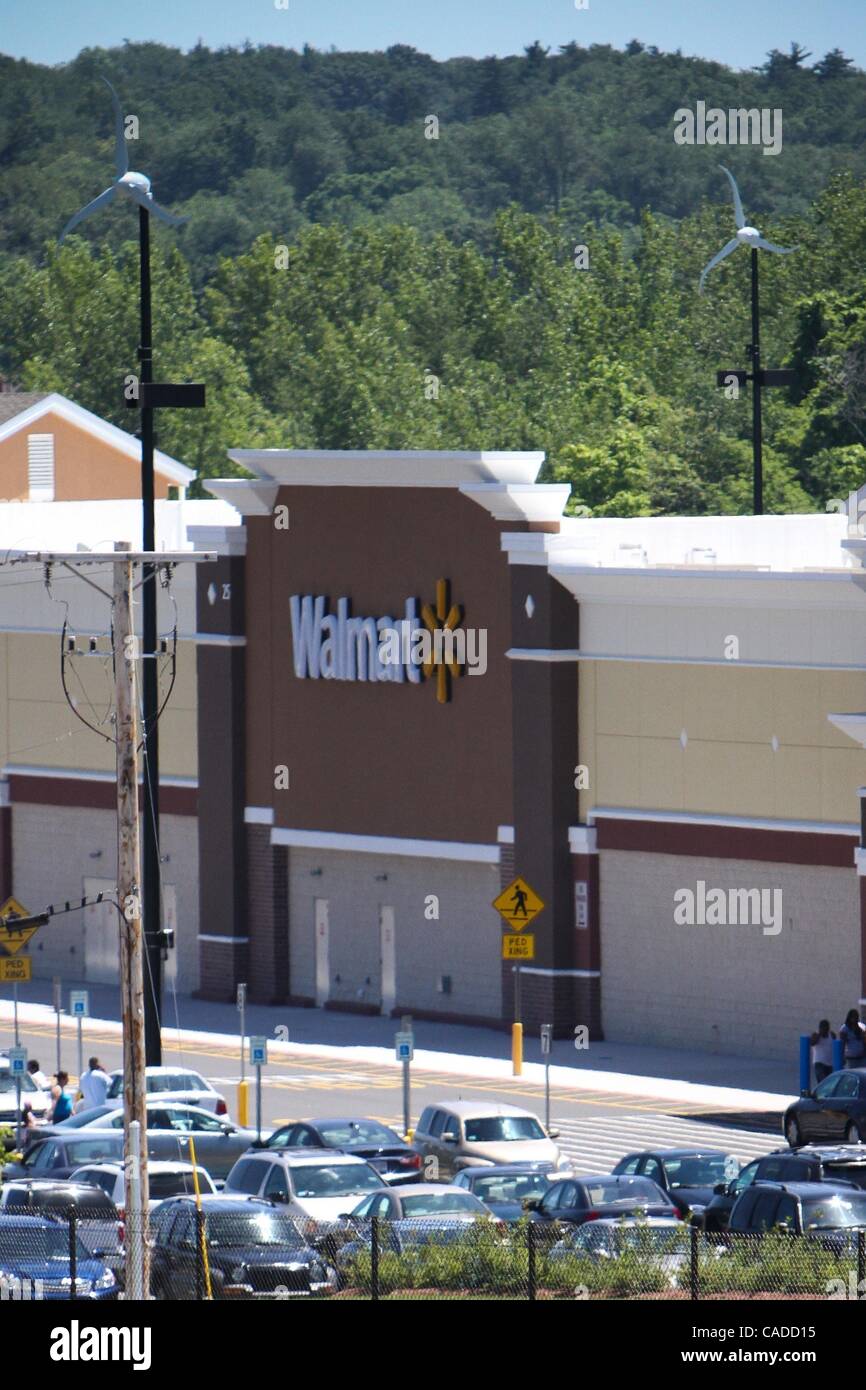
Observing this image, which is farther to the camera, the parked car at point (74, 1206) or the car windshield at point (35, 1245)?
the parked car at point (74, 1206)

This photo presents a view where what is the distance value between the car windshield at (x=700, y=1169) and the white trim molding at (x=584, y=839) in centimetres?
1596

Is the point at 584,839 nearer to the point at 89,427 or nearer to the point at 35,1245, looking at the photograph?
the point at 35,1245

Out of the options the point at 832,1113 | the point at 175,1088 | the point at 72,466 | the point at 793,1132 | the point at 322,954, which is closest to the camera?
the point at 832,1113

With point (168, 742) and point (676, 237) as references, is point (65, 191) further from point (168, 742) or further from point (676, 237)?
point (168, 742)

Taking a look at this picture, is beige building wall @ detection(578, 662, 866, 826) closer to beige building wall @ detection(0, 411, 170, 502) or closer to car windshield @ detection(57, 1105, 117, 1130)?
car windshield @ detection(57, 1105, 117, 1130)

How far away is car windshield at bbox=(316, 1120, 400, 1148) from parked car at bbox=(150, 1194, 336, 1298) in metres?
6.93

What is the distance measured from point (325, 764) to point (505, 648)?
16.1 ft

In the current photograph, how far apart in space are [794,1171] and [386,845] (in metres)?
20.7

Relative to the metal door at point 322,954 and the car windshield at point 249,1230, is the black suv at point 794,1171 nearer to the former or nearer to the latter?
the car windshield at point 249,1230

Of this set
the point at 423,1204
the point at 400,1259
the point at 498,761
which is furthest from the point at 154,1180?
the point at 498,761

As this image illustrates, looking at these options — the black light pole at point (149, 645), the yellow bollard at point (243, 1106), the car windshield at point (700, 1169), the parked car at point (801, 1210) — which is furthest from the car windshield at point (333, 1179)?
the black light pole at point (149, 645)

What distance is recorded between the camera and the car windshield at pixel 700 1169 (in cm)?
3164

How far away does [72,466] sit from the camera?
7775 cm
